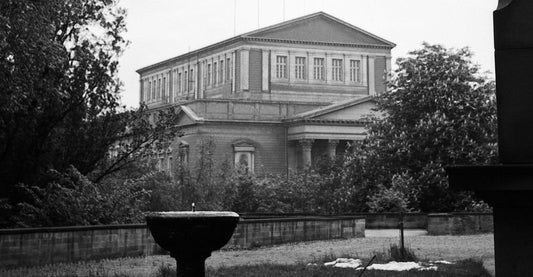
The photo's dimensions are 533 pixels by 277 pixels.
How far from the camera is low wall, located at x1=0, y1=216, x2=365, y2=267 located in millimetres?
17281

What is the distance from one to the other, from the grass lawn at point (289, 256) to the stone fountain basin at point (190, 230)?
246 inches

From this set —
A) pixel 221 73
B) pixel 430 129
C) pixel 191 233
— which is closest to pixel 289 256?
pixel 191 233

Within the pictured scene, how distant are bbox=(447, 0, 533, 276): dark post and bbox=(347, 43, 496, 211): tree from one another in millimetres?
29485

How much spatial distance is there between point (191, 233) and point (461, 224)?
70.9 ft

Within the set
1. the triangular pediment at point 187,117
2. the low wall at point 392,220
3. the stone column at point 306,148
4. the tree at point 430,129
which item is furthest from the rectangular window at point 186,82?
the low wall at point 392,220

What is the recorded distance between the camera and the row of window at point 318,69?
85.8 meters

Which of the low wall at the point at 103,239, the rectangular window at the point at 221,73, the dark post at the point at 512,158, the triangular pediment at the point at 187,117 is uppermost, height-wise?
the rectangular window at the point at 221,73

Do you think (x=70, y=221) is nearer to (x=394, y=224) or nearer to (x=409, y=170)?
(x=394, y=224)

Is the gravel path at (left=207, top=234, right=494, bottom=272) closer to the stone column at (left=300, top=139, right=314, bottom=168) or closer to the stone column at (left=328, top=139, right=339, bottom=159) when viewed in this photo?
the stone column at (left=300, top=139, right=314, bottom=168)

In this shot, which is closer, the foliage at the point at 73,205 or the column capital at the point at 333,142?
the foliage at the point at 73,205

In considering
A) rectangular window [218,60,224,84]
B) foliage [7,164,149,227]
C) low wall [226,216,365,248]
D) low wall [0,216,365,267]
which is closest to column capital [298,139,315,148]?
rectangular window [218,60,224,84]

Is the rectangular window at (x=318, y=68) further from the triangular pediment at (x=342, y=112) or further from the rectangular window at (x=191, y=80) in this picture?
the rectangular window at (x=191, y=80)

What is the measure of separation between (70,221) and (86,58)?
223 inches

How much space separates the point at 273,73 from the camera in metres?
85.1
